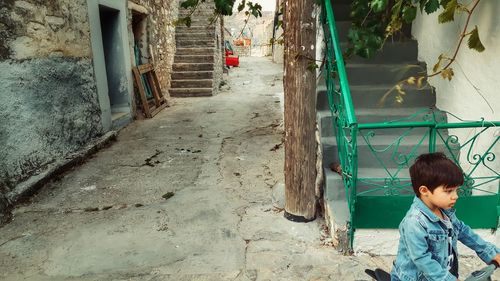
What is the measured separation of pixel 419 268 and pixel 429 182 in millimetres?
399

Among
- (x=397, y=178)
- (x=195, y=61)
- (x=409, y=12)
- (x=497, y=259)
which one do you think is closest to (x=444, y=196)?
(x=497, y=259)

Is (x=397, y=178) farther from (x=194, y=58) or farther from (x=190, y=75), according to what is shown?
(x=194, y=58)

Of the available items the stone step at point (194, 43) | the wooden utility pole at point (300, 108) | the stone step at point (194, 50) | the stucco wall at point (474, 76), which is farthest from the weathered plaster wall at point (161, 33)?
the stucco wall at point (474, 76)

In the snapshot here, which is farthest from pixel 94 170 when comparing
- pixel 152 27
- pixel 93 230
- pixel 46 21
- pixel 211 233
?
pixel 152 27

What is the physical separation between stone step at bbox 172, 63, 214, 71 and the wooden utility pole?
774 cm

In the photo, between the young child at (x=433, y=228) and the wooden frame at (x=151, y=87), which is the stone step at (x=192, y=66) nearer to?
the wooden frame at (x=151, y=87)

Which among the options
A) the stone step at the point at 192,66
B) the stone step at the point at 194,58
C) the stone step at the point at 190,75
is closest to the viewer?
the stone step at the point at 190,75

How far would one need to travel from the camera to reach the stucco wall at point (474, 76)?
2.65m

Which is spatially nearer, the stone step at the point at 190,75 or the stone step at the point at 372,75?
the stone step at the point at 372,75

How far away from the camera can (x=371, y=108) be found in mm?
3688

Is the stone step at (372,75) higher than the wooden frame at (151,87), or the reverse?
the stone step at (372,75)

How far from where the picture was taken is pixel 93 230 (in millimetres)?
3178

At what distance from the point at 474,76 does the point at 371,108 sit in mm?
969

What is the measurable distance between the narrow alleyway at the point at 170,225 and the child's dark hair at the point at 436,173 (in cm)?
117
